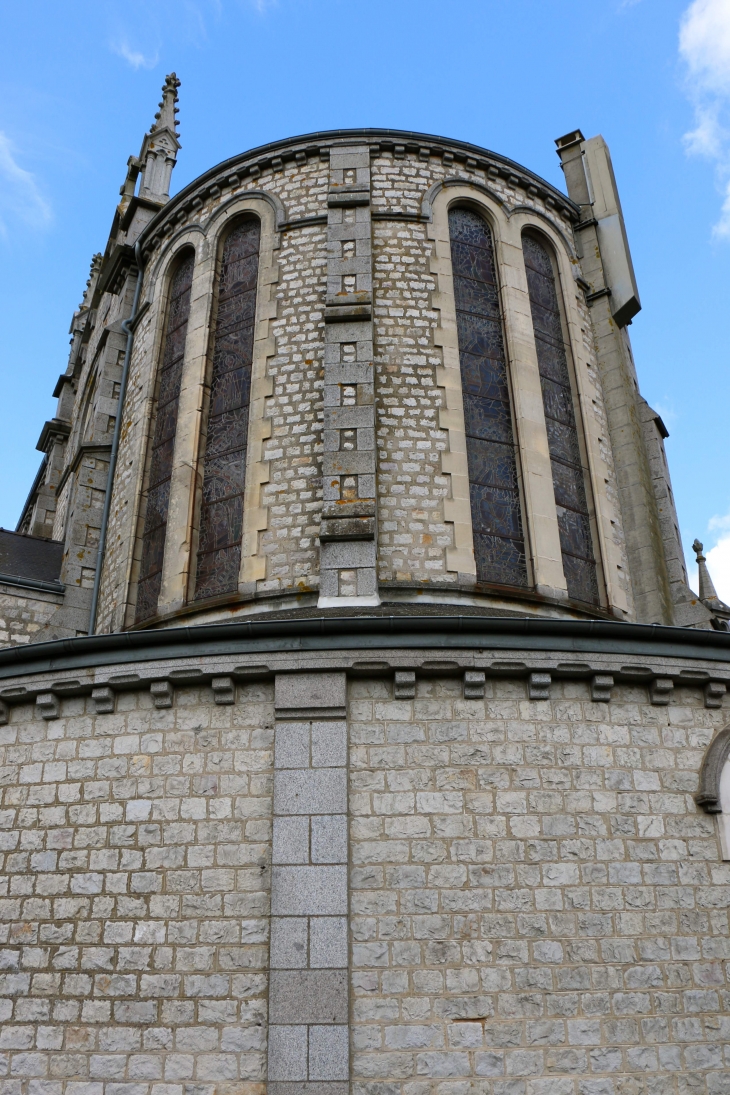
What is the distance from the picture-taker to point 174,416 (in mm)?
10906

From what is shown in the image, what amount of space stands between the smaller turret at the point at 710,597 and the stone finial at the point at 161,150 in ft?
32.7

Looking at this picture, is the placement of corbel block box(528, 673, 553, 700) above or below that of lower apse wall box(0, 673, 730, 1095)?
above

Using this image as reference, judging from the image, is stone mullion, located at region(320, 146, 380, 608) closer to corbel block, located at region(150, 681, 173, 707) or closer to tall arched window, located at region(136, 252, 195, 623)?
corbel block, located at region(150, 681, 173, 707)

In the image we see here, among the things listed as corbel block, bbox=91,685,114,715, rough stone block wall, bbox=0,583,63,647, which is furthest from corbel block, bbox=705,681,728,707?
rough stone block wall, bbox=0,583,63,647

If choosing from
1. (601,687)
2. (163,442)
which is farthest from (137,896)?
(163,442)

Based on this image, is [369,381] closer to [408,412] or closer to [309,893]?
[408,412]

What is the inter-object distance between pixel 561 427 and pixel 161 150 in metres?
9.44

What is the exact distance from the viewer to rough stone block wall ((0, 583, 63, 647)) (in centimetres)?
1084

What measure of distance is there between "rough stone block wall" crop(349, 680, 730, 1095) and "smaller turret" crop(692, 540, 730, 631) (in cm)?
432

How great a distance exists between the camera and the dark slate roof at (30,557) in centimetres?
1191

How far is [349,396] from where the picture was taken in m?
9.06

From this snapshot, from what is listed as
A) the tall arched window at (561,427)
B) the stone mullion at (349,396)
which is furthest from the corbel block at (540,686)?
the tall arched window at (561,427)

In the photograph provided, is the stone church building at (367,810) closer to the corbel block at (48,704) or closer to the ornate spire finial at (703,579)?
the corbel block at (48,704)

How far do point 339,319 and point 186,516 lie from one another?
8.76 feet
